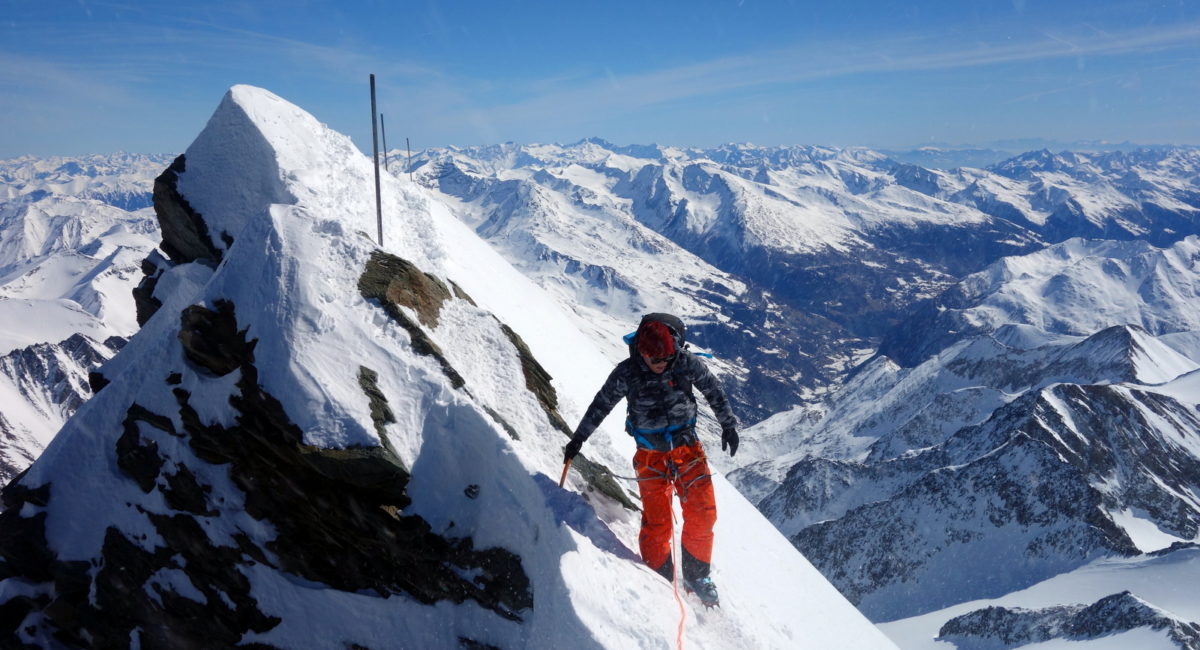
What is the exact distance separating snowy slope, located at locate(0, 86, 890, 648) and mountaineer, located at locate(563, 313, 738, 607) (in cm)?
59

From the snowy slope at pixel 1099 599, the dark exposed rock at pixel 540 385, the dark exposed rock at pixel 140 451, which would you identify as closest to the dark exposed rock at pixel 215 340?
the dark exposed rock at pixel 140 451

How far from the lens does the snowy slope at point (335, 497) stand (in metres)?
9.55

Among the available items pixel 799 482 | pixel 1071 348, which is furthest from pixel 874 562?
pixel 1071 348

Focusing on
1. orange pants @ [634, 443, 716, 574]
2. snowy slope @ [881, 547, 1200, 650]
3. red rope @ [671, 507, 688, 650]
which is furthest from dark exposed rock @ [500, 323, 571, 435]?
snowy slope @ [881, 547, 1200, 650]

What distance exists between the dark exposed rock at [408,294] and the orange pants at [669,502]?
3812 millimetres

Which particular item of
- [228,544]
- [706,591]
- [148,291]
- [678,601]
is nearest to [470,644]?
[678,601]

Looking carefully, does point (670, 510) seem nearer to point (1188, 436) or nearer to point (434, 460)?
point (434, 460)

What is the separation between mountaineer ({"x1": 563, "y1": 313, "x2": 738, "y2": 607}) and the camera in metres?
10.2

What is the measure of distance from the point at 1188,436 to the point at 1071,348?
277ft

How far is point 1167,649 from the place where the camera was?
57188 millimetres

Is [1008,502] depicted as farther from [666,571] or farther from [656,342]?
[656,342]

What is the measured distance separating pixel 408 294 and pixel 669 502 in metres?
6.60

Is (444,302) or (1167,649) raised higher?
(444,302)

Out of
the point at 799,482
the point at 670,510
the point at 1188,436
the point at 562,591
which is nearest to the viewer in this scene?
the point at 562,591
